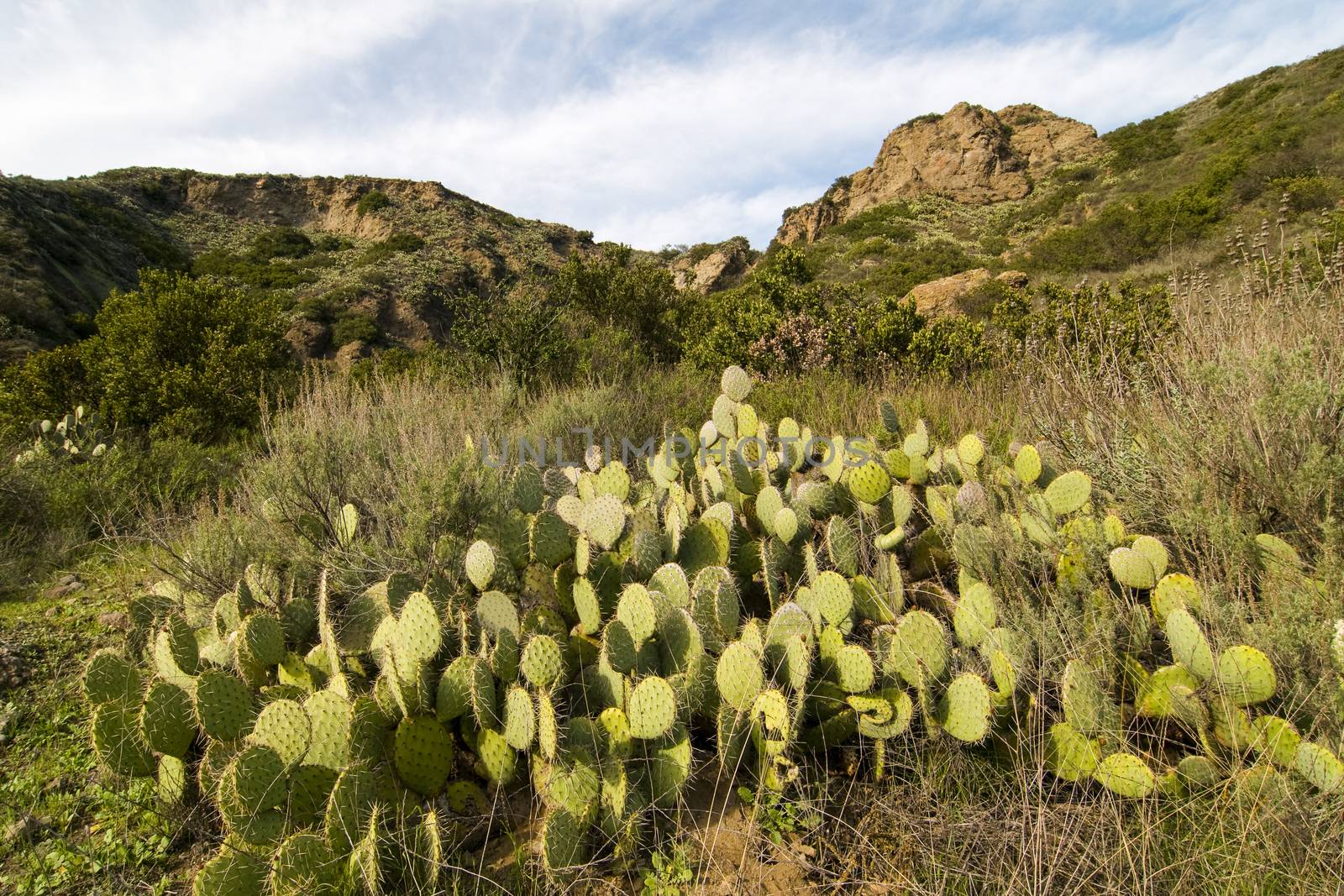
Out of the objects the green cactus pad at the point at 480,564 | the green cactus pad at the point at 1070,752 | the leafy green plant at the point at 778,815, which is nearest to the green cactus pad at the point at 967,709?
the green cactus pad at the point at 1070,752

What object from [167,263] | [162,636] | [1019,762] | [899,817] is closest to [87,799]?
[162,636]

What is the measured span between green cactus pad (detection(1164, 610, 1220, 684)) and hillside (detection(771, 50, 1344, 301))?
2904mm

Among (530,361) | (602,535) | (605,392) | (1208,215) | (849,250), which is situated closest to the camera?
(602,535)

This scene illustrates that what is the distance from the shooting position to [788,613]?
5.74 ft

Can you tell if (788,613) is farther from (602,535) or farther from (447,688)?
→ (447,688)

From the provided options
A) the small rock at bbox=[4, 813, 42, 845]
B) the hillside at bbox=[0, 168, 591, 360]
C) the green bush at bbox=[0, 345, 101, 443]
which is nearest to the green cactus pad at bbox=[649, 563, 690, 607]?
the small rock at bbox=[4, 813, 42, 845]

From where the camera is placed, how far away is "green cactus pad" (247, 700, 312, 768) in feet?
4.77

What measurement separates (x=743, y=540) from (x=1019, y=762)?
3.92 ft

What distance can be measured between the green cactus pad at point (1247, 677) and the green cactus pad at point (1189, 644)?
6cm

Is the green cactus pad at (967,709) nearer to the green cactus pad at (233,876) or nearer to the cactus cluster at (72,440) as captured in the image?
the green cactus pad at (233,876)

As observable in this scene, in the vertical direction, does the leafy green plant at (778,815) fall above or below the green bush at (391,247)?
below

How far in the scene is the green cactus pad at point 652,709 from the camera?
1457 mm

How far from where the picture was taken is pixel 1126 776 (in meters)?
1.33

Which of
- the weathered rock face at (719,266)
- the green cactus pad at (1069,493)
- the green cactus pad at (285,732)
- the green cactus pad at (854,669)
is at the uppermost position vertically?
the weathered rock face at (719,266)
